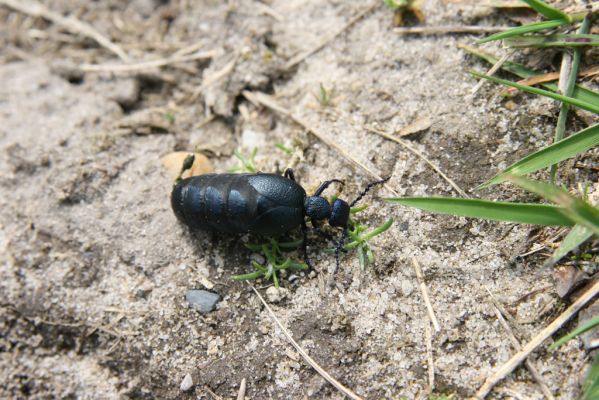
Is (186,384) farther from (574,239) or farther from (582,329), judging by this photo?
(574,239)

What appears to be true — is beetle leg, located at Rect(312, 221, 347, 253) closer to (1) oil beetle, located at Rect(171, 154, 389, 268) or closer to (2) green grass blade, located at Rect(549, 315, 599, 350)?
(1) oil beetle, located at Rect(171, 154, 389, 268)

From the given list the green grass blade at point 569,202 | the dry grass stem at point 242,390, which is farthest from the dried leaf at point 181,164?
the green grass blade at point 569,202

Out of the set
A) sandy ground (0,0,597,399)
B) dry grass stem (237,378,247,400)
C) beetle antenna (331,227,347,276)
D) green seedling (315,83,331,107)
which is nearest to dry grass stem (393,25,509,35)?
sandy ground (0,0,597,399)

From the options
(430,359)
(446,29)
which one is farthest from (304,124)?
(430,359)

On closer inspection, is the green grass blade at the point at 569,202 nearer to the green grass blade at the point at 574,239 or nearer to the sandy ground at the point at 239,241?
the green grass blade at the point at 574,239

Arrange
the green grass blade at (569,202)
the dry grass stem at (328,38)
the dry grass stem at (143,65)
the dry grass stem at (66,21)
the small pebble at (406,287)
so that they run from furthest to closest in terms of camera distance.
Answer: the dry grass stem at (66,21), the dry grass stem at (143,65), the dry grass stem at (328,38), the small pebble at (406,287), the green grass blade at (569,202)

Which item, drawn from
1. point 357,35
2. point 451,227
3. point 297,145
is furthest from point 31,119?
point 451,227
